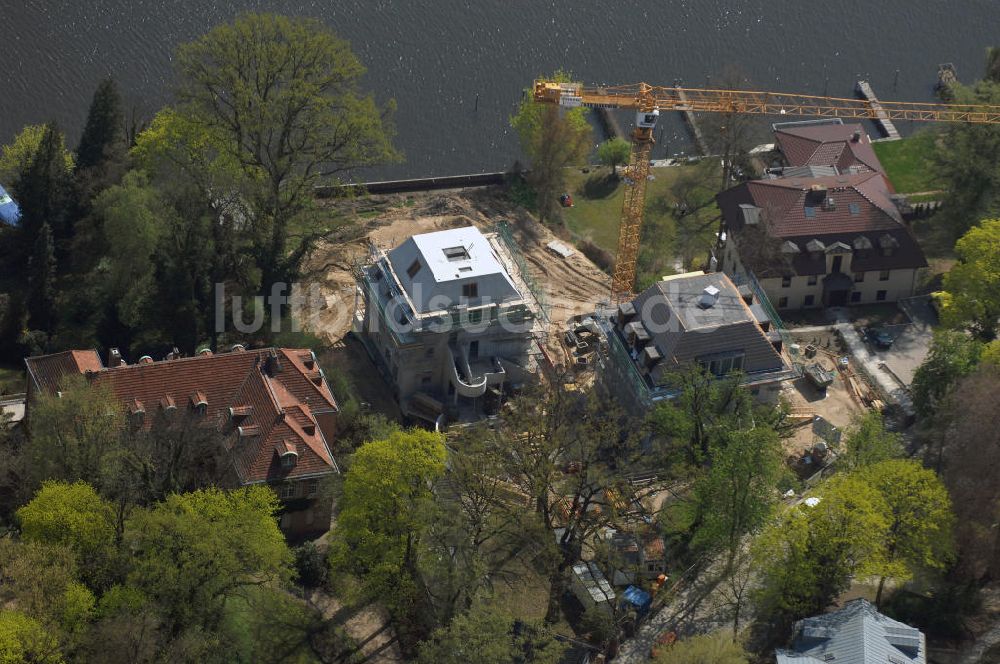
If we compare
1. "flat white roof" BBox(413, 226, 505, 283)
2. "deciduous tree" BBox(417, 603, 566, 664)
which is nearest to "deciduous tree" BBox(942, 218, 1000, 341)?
"flat white roof" BBox(413, 226, 505, 283)

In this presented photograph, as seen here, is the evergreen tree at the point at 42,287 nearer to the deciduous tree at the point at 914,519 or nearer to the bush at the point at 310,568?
the bush at the point at 310,568

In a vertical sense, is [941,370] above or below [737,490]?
above

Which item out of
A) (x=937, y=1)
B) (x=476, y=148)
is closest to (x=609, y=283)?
(x=476, y=148)

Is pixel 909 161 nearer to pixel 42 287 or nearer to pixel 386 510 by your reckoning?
pixel 386 510

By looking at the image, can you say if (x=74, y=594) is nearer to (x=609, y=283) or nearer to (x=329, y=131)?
(x=329, y=131)

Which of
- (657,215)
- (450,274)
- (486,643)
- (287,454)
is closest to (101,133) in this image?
(450,274)

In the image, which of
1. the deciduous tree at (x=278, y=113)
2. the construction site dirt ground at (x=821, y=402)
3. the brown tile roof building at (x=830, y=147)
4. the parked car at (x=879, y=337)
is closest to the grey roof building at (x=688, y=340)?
the construction site dirt ground at (x=821, y=402)
